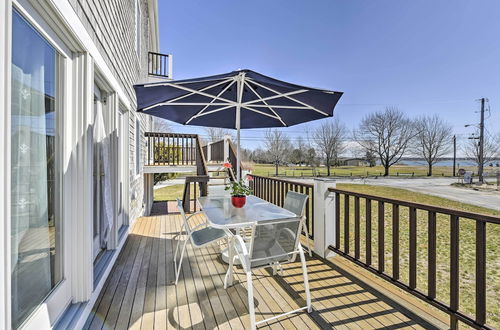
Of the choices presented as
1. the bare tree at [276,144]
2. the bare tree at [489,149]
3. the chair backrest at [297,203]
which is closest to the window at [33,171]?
the chair backrest at [297,203]

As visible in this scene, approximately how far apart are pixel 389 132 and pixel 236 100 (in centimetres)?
3432

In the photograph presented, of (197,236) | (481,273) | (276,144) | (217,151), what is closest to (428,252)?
(481,273)

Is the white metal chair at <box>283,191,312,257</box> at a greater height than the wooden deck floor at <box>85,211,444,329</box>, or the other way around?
the white metal chair at <box>283,191,312,257</box>

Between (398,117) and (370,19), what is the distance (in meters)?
23.5

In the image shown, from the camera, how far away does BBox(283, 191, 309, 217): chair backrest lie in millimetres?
3020

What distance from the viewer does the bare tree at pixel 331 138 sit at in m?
32.4

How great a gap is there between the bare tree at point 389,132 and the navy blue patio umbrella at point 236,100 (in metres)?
32.9

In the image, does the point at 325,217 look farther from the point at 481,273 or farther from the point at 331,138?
the point at 331,138

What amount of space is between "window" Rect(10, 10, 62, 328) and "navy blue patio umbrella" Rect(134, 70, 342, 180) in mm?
1194

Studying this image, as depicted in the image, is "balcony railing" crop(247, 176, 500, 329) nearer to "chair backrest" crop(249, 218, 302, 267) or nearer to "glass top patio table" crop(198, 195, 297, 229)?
"glass top patio table" crop(198, 195, 297, 229)

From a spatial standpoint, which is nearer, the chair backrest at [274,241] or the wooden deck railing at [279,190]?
the chair backrest at [274,241]

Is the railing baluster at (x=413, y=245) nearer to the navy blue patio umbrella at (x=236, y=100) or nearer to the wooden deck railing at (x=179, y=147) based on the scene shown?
the navy blue patio umbrella at (x=236, y=100)

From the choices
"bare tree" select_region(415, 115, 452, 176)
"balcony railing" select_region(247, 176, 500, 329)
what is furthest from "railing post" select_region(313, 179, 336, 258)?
"bare tree" select_region(415, 115, 452, 176)

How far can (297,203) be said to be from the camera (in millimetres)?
3172
